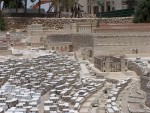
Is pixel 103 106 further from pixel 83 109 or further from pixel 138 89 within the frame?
pixel 138 89

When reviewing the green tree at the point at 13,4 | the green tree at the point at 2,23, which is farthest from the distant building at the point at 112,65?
the green tree at the point at 13,4

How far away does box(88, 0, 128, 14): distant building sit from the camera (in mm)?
56906

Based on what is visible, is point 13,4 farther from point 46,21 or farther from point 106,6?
point 106,6

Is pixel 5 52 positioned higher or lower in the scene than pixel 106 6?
lower

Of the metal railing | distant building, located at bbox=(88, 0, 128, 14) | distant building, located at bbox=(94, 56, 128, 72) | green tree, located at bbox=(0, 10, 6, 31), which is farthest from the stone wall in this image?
distant building, located at bbox=(94, 56, 128, 72)

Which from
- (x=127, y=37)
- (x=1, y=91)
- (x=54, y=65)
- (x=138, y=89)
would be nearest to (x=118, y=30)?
(x=127, y=37)

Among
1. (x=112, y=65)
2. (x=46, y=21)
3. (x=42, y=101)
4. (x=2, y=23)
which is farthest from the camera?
(x=46, y=21)

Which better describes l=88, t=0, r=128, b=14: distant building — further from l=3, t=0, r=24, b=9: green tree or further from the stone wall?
l=3, t=0, r=24, b=9: green tree

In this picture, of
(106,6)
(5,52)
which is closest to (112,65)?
(5,52)

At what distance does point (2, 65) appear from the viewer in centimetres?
2731

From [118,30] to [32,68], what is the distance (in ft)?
32.4

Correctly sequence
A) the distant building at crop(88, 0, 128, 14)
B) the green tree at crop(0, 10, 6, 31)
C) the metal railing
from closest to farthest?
the green tree at crop(0, 10, 6, 31) < the metal railing < the distant building at crop(88, 0, 128, 14)

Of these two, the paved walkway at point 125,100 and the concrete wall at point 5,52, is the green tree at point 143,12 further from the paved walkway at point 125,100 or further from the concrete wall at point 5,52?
the paved walkway at point 125,100

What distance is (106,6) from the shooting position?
5841 cm
